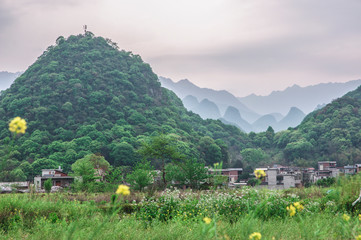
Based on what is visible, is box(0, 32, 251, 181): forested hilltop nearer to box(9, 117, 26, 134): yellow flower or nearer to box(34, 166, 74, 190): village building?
box(34, 166, 74, 190): village building

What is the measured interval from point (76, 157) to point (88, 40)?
1975 inches

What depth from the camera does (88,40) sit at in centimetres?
8938

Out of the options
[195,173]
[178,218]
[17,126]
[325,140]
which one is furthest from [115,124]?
[17,126]

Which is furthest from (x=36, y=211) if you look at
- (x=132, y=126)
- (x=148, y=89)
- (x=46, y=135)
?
(x=148, y=89)

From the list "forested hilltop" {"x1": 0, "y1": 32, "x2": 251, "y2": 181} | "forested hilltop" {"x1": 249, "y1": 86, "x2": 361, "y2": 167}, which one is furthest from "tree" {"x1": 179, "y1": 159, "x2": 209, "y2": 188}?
"forested hilltop" {"x1": 249, "y1": 86, "x2": 361, "y2": 167}

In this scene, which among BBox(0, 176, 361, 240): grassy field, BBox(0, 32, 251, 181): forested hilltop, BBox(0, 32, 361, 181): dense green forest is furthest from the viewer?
BBox(0, 32, 361, 181): dense green forest

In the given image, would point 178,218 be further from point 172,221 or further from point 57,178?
point 57,178

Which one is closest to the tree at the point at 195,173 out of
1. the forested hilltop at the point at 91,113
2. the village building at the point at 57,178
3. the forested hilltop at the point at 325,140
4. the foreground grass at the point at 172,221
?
the foreground grass at the point at 172,221

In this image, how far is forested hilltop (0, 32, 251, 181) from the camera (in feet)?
161

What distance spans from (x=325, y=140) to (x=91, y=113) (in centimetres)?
4107

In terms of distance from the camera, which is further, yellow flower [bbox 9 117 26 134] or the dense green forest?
the dense green forest

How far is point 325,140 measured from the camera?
6328 centimetres

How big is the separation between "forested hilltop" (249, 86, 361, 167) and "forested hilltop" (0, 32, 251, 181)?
8595 mm

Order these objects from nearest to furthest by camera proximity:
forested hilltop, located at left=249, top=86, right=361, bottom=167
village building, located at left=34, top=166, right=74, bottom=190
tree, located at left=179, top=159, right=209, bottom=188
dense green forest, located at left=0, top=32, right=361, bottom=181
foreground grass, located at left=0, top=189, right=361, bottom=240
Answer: foreground grass, located at left=0, top=189, right=361, bottom=240 < tree, located at left=179, top=159, right=209, bottom=188 < village building, located at left=34, top=166, right=74, bottom=190 < dense green forest, located at left=0, top=32, right=361, bottom=181 < forested hilltop, located at left=249, top=86, right=361, bottom=167
